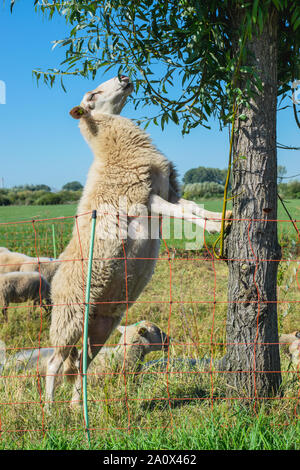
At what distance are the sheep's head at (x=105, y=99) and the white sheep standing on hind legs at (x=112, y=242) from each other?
242mm

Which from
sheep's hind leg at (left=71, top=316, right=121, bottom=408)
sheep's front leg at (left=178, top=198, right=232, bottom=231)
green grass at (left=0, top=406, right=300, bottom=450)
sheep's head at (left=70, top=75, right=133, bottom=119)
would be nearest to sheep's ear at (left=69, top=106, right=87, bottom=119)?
sheep's head at (left=70, top=75, right=133, bottom=119)

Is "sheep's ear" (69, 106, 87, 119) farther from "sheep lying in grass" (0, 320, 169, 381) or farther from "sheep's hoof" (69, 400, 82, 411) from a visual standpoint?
"sheep's hoof" (69, 400, 82, 411)

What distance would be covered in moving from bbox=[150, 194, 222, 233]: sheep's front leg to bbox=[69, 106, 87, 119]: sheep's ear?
46.1 inches

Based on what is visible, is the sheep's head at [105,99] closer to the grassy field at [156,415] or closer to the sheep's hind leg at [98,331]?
the grassy field at [156,415]

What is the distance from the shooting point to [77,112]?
13.0 feet

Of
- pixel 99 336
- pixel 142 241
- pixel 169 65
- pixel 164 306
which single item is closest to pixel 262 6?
pixel 169 65

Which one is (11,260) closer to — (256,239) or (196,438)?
(256,239)

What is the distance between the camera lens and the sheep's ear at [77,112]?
3.92 metres

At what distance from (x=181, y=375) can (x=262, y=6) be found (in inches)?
113

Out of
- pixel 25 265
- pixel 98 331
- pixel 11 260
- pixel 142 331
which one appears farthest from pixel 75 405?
pixel 11 260

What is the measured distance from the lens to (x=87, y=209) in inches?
140

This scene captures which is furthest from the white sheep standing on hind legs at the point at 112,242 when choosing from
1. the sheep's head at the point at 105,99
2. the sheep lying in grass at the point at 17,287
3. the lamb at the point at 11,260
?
the lamb at the point at 11,260

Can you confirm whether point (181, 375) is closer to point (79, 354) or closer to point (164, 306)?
point (79, 354)

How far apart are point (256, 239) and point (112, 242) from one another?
1186 mm
